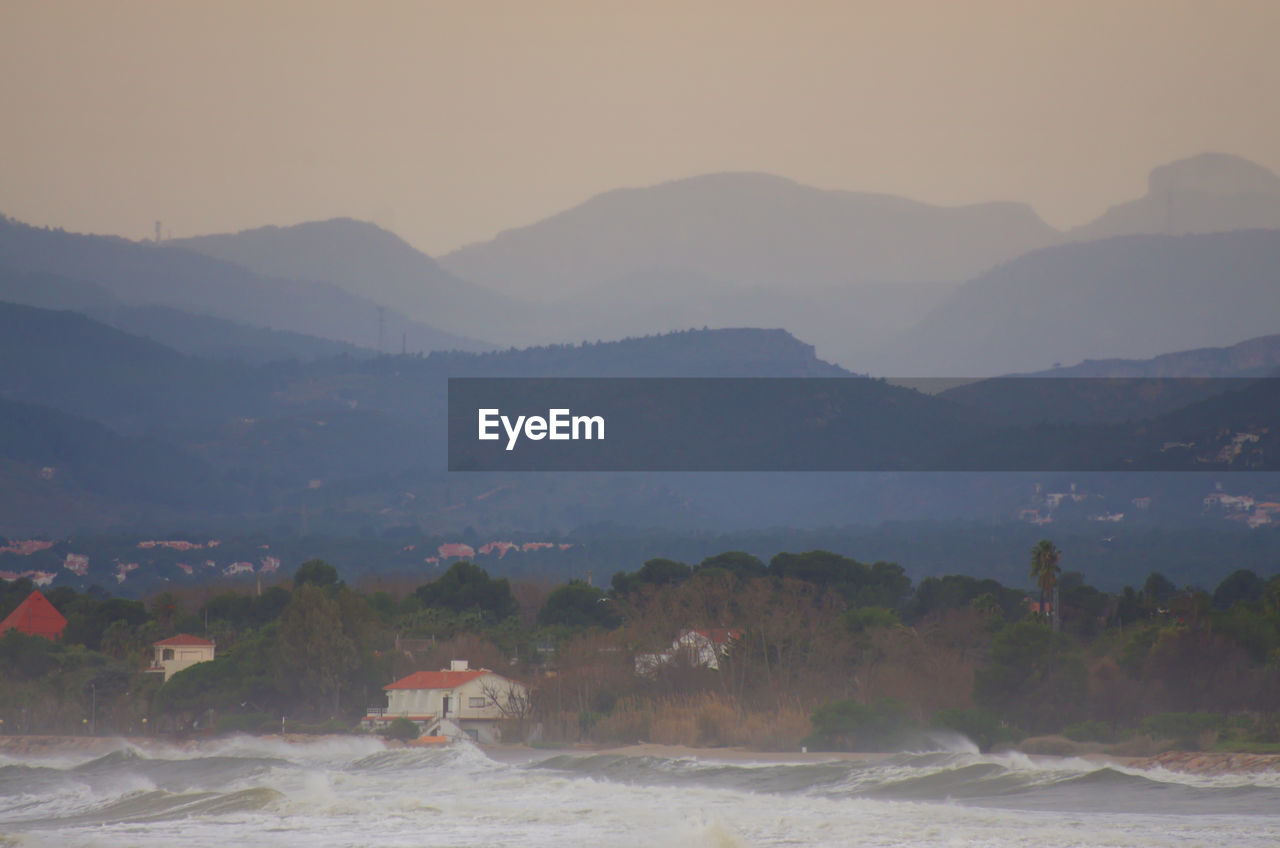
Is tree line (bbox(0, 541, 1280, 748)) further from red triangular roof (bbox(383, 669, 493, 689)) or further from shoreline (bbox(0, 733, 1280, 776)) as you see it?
red triangular roof (bbox(383, 669, 493, 689))

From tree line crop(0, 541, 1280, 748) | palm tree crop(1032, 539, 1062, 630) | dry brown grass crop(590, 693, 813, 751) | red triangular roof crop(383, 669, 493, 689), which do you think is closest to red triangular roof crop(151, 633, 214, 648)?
tree line crop(0, 541, 1280, 748)

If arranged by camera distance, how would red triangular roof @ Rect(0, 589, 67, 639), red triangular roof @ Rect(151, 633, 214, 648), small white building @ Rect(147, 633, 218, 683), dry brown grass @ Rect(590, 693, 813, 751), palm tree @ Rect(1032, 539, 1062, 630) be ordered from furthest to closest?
red triangular roof @ Rect(0, 589, 67, 639) → red triangular roof @ Rect(151, 633, 214, 648) → small white building @ Rect(147, 633, 218, 683) → palm tree @ Rect(1032, 539, 1062, 630) → dry brown grass @ Rect(590, 693, 813, 751)

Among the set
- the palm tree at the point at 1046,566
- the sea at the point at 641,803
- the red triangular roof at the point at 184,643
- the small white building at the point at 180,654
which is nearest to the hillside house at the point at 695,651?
the sea at the point at 641,803

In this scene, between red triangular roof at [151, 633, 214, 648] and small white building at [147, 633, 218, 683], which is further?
red triangular roof at [151, 633, 214, 648]

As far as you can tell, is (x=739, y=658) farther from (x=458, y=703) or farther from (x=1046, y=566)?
(x=1046, y=566)

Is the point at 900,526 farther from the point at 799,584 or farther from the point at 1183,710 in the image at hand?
the point at 1183,710

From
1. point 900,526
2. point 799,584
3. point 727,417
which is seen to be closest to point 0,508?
point 727,417

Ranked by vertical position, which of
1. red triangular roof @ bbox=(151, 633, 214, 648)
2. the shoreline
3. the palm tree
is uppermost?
the palm tree

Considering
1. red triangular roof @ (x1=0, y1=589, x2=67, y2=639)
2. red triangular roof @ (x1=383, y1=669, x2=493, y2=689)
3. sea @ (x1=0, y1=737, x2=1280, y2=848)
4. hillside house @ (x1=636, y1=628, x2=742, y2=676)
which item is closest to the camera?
sea @ (x1=0, y1=737, x2=1280, y2=848)

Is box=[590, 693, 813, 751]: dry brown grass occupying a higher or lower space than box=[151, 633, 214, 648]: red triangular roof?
lower
